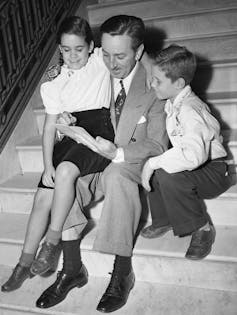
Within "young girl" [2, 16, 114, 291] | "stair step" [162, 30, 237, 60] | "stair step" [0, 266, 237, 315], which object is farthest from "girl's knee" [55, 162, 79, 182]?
"stair step" [162, 30, 237, 60]

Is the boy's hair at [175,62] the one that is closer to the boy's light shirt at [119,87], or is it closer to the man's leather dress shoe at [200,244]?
the boy's light shirt at [119,87]

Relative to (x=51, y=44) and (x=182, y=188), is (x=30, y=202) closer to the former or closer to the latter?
(x=182, y=188)

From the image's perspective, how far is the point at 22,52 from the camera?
9.71 ft

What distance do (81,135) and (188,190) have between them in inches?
22.5

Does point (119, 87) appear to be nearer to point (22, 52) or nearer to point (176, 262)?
point (176, 262)

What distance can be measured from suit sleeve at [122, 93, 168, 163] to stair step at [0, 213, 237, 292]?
0.45m

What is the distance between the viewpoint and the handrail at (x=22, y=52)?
9.03 ft

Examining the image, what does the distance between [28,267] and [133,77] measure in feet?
3.64

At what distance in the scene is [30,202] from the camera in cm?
254

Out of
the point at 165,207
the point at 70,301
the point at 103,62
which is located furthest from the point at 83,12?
the point at 70,301

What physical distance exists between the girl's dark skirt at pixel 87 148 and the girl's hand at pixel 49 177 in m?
0.02

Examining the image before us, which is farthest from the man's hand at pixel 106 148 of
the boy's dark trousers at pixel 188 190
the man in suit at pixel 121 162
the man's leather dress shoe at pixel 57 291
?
the man's leather dress shoe at pixel 57 291

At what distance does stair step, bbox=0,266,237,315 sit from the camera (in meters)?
1.87

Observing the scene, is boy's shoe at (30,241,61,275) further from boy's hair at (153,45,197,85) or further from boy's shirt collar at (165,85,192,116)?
boy's hair at (153,45,197,85)
